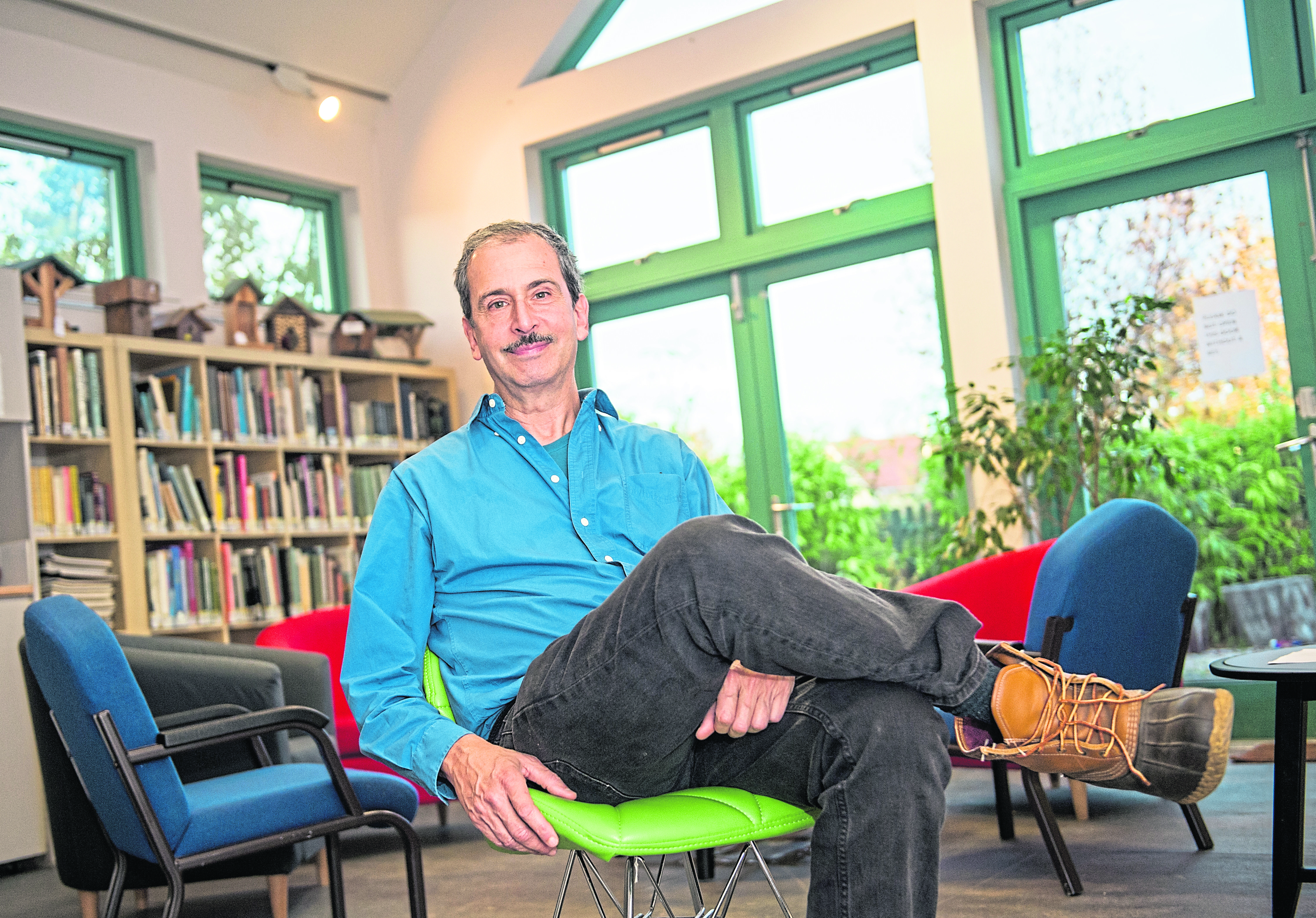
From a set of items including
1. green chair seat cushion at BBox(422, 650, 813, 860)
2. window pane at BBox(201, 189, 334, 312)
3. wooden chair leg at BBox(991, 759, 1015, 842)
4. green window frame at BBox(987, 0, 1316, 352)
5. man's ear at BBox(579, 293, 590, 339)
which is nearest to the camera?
green chair seat cushion at BBox(422, 650, 813, 860)

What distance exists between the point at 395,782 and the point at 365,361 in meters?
3.20

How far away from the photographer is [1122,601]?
108 inches

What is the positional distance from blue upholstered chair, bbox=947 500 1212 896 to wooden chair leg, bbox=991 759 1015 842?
349 millimetres

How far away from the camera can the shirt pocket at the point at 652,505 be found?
6.08 feet

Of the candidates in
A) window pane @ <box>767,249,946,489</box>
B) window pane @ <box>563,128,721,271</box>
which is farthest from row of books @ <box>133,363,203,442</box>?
window pane @ <box>767,249,946,489</box>

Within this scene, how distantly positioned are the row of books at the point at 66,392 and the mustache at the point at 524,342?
10.4 ft

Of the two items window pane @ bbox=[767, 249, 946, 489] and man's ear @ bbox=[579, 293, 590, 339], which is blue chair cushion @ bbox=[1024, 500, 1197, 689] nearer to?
man's ear @ bbox=[579, 293, 590, 339]

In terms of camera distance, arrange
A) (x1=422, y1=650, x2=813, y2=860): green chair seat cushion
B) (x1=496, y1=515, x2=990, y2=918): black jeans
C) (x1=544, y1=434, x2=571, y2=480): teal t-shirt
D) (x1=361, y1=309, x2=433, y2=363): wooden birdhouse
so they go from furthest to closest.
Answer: (x1=361, y1=309, x2=433, y2=363): wooden birdhouse < (x1=544, y1=434, x2=571, y2=480): teal t-shirt < (x1=422, y1=650, x2=813, y2=860): green chair seat cushion < (x1=496, y1=515, x2=990, y2=918): black jeans

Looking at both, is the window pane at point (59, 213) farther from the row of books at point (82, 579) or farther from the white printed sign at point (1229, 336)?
the white printed sign at point (1229, 336)

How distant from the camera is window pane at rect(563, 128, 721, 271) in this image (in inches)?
223

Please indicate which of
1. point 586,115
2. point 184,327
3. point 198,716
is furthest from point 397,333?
point 198,716

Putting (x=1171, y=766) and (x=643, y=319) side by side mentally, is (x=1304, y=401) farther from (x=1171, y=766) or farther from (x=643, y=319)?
(x=1171, y=766)

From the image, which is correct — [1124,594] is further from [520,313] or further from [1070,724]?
[520,313]

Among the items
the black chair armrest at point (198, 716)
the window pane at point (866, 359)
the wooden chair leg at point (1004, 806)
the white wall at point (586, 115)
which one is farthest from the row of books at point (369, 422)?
the wooden chair leg at point (1004, 806)
